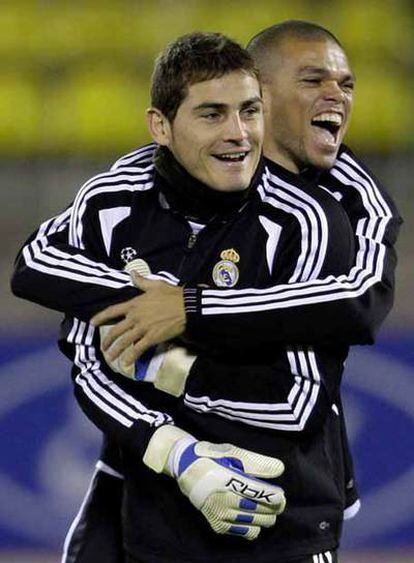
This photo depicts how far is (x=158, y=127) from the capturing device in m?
2.51

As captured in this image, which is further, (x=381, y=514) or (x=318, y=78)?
(x=381, y=514)

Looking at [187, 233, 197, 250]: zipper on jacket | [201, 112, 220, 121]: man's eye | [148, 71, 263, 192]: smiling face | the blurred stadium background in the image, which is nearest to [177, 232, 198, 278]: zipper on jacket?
[187, 233, 197, 250]: zipper on jacket

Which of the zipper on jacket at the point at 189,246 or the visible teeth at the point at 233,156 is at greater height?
the visible teeth at the point at 233,156

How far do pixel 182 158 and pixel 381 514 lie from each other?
255 cm

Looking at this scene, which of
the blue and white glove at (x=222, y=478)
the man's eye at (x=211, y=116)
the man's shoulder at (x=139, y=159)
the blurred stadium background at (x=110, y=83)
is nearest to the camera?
the blue and white glove at (x=222, y=478)

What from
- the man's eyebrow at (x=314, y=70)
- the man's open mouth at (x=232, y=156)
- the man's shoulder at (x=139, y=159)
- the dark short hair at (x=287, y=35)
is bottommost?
the man's shoulder at (x=139, y=159)

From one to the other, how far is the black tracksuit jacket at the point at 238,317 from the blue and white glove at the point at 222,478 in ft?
0.15

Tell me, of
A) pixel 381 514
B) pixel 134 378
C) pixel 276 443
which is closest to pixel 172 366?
pixel 134 378

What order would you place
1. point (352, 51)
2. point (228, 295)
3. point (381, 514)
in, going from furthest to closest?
point (352, 51)
point (381, 514)
point (228, 295)

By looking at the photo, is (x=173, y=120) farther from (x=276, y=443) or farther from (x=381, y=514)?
(x=381, y=514)

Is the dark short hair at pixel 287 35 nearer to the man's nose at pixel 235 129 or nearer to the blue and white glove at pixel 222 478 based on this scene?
the man's nose at pixel 235 129

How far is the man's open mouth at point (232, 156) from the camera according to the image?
7.89 ft

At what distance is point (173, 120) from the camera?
2.46 meters

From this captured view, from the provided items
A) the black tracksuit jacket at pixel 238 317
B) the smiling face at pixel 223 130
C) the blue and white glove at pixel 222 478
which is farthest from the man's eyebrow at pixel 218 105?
the blue and white glove at pixel 222 478
